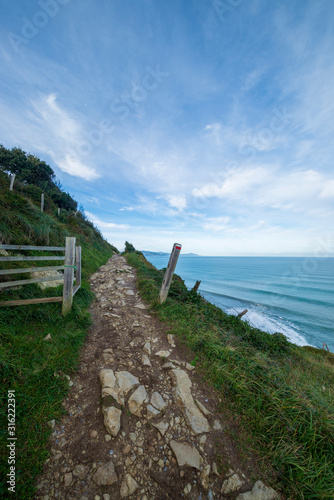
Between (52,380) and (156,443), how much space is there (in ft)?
5.90

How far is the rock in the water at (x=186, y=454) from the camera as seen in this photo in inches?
75.7

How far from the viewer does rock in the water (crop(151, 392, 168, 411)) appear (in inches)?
98.5

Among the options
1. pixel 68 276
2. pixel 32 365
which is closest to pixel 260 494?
pixel 32 365

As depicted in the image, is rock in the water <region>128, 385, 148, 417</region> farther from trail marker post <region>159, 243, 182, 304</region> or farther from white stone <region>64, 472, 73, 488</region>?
trail marker post <region>159, 243, 182, 304</region>

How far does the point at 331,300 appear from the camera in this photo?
26.7 m

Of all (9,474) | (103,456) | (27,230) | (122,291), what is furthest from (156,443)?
(27,230)

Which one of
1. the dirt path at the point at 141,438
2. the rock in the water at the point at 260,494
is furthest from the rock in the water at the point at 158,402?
the rock in the water at the point at 260,494

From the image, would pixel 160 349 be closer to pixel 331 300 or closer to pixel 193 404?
pixel 193 404

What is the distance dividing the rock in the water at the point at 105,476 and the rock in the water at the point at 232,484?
1187 millimetres

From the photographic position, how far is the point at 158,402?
101 inches

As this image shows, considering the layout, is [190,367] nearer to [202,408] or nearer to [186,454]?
[202,408]

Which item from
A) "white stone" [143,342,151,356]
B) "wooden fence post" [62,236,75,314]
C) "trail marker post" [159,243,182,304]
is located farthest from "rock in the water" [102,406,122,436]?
"trail marker post" [159,243,182,304]

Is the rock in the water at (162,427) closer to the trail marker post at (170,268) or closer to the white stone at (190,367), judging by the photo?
the white stone at (190,367)

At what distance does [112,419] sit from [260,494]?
184 cm
